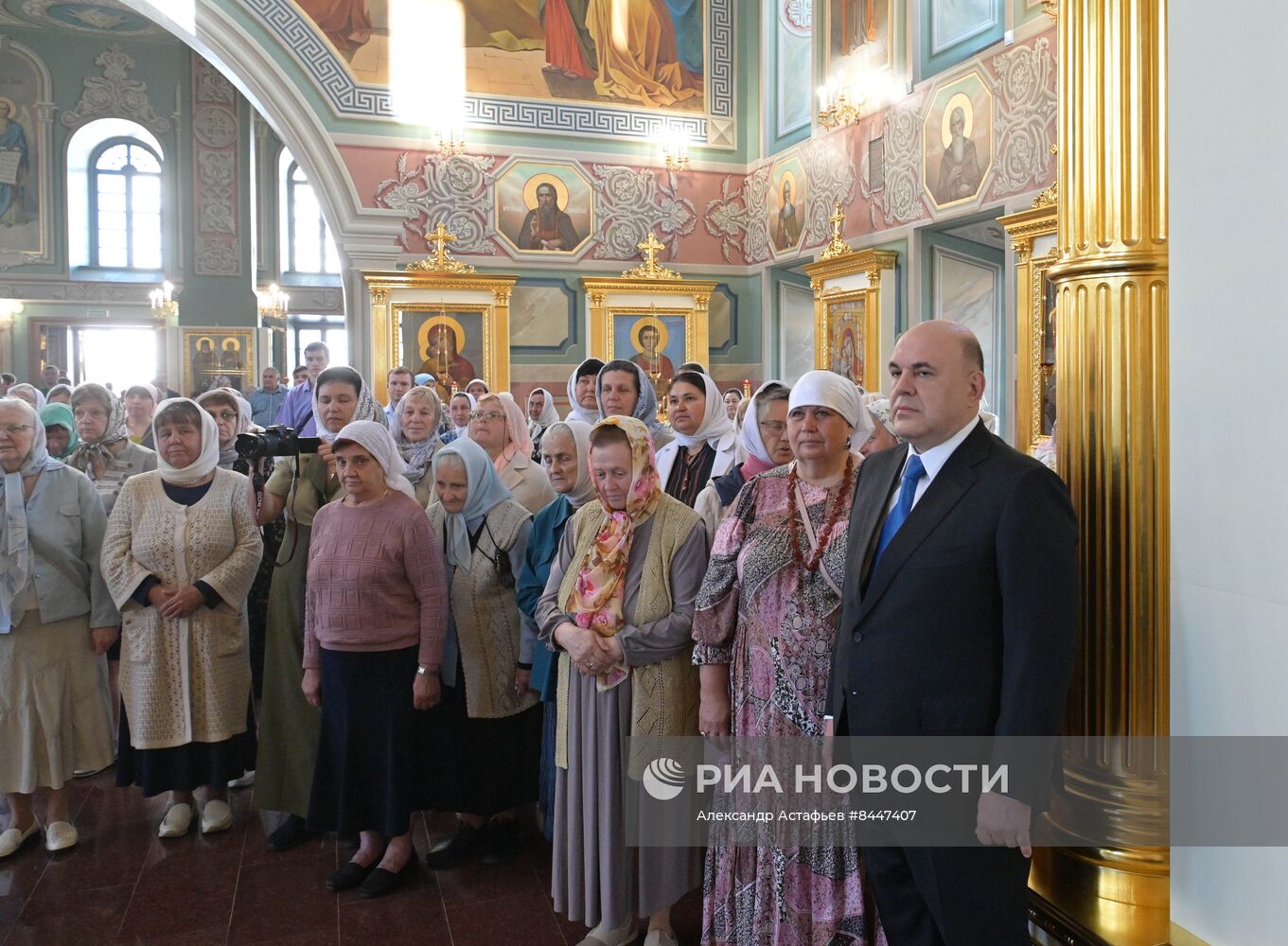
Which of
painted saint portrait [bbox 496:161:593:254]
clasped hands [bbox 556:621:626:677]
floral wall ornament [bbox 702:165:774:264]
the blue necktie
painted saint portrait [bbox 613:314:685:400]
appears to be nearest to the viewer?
the blue necktie

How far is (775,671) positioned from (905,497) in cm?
66

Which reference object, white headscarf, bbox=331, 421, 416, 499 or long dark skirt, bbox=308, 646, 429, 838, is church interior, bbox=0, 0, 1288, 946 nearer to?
long dark skirt, bbox=308, 646, 429, 838

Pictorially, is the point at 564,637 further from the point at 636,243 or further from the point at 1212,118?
the point at 636,243

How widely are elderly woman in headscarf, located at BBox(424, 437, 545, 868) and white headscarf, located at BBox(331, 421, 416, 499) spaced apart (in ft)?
0.43

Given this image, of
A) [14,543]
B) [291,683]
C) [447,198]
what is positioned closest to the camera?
[14,543]

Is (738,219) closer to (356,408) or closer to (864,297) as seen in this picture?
(864,297)

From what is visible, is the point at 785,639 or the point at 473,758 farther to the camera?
the point at 473,758

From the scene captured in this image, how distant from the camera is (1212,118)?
170 centimetres

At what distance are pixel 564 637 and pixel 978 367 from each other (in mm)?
1426

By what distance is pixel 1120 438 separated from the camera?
6.22 ft

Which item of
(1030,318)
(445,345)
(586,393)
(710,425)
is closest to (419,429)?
(586,393)

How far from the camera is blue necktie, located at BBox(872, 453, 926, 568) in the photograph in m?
2.03

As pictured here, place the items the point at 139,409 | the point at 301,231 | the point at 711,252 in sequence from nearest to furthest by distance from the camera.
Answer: the point at 139,409
the point at 711,252
the point at 301,231

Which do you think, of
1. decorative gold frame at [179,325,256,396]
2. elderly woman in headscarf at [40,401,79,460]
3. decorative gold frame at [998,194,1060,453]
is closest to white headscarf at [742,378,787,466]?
elderly woman in headscarf at [40,401,79,460]
